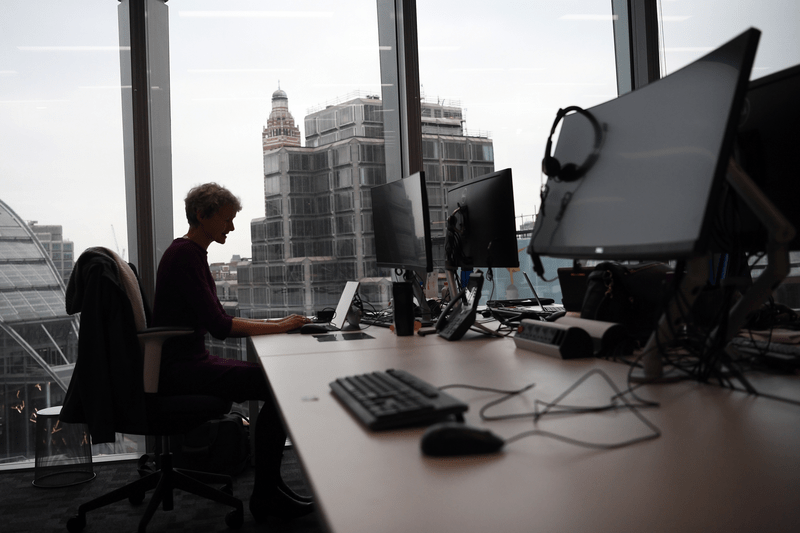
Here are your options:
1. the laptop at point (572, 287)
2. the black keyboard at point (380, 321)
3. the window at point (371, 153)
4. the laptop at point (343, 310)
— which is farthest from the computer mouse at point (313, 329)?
the window at point (371, 153)

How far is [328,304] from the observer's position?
366cm

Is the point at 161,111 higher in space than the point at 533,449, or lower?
higher

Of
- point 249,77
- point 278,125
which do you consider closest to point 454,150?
point 278,125

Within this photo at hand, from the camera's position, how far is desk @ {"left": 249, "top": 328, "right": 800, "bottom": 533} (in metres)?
0.59

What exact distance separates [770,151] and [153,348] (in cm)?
205

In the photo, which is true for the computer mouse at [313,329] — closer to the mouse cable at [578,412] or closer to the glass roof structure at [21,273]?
the mouse cable at [578,412]

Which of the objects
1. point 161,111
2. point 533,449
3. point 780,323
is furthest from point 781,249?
point 161,111

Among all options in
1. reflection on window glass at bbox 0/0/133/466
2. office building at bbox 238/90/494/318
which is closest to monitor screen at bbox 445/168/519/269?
office building at bbox 238/90/494/318

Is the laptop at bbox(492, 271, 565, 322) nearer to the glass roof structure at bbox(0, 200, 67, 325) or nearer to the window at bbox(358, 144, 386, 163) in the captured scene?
the window at bbox(358, 144, 386, 163)

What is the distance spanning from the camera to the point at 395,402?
0.98 metres

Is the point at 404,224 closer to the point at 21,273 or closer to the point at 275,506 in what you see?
the point at 275,506

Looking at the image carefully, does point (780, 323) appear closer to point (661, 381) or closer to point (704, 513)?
point (661, 381)

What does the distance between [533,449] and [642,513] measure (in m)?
0.21

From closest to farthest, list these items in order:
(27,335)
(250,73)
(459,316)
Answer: (459,316) → (27,335) → (250,73)
